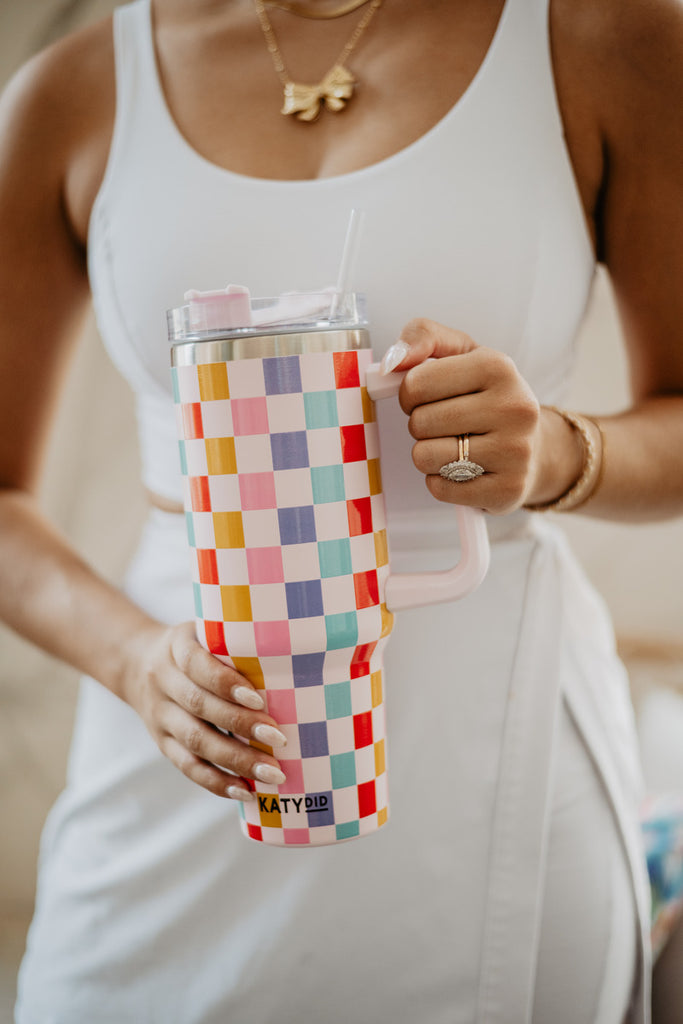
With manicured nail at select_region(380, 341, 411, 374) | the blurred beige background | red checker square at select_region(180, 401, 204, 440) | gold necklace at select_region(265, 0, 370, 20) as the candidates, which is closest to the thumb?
manicured nail at select_region(380, 341, 411, 374)

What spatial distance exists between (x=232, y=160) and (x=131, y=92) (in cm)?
12

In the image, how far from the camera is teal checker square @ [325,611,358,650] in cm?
48

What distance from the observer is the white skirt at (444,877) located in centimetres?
72

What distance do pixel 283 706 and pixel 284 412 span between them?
0.56 feet

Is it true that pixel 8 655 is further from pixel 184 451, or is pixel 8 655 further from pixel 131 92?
pixel 184 451

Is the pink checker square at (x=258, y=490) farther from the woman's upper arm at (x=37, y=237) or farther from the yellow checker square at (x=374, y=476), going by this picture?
the woman's upper arm at (x=37, y=237)

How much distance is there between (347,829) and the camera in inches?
20.3

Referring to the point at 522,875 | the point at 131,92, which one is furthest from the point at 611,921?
the point at 131,92

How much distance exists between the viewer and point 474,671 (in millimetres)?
734

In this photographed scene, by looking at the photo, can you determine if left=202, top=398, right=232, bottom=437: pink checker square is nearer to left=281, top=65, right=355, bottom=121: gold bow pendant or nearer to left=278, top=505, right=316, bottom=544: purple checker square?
left=278, top=505, right=316, bottom=544: purple checker square

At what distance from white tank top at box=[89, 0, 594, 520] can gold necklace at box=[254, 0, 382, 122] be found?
81 mm

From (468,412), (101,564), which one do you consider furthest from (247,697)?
(101,564)

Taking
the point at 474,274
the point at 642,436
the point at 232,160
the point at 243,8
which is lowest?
the point at 642,436

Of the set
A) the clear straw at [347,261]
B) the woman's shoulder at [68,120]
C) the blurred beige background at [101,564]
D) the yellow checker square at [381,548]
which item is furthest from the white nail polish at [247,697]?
the blurred beige background at [101,564]
